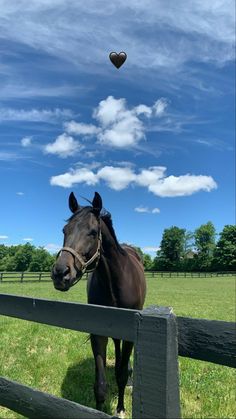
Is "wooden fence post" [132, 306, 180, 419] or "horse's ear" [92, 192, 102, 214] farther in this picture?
"horse's ear" [92, 192, 102, 214]

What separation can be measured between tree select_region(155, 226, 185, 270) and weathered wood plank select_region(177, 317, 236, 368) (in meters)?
116

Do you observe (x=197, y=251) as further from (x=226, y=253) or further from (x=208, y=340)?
(x=208, y=340)

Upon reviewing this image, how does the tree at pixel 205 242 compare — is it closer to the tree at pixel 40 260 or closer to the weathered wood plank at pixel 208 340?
the tree at pixel 40 260

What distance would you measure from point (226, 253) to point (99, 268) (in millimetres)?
108286

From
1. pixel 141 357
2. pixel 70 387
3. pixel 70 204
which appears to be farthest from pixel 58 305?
pixel 70 387

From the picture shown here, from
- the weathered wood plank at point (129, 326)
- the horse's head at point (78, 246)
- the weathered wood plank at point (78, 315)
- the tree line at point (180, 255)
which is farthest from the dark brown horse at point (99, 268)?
the tree line at point (180, 255)

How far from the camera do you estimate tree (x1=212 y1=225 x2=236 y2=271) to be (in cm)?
10619

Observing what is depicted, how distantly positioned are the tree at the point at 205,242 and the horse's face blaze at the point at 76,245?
10757 cm

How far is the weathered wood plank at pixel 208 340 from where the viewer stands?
238 cm

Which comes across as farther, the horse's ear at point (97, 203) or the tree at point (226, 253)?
the tree at point (226, 253)

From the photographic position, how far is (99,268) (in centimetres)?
515

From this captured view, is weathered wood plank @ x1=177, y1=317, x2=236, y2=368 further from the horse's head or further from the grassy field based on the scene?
the grassy field

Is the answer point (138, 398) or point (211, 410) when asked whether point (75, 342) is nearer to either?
point (211, 410)

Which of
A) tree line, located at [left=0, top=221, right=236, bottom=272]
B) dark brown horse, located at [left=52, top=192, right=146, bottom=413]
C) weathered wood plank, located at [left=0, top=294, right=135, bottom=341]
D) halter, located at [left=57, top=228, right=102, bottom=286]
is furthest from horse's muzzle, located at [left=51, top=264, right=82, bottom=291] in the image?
tree line, located at [left=0, top=221, right=236, bottom=272]
